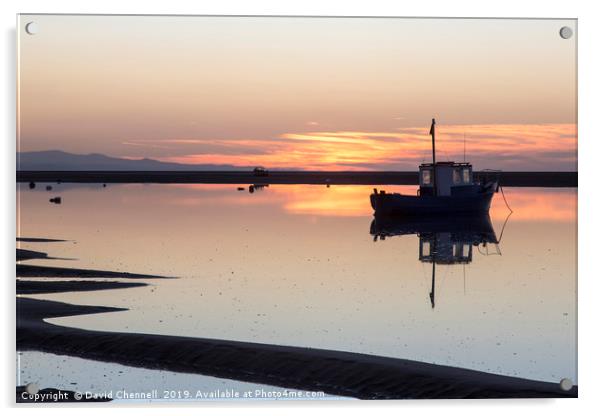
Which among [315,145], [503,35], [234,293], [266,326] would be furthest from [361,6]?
[234,293]

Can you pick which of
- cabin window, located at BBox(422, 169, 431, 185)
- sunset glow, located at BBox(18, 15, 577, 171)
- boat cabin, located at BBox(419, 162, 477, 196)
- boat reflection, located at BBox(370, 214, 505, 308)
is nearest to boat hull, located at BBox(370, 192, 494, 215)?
boat reflection, located at BBox(370, 214, 505, 308)

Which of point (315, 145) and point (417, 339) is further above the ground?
point (315, 145)

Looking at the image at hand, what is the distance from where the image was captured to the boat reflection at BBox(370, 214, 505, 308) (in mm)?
22656

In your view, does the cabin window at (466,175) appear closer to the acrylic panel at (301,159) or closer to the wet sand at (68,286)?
the acrylic panel at (301,159)

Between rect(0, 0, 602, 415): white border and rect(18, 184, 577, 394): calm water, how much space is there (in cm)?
24

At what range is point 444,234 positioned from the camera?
97.2 ft

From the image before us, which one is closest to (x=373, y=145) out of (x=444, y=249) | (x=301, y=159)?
(x=301, y=159)

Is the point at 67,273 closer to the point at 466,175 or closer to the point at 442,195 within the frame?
the point at 442,195

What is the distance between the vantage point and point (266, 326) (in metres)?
14.1

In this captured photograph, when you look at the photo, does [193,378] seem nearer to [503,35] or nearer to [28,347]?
[28,347]

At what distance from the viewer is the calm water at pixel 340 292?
12.6 meters

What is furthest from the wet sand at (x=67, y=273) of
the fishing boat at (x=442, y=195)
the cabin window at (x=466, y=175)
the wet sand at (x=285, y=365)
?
the cabin window at (x=466, y=175)

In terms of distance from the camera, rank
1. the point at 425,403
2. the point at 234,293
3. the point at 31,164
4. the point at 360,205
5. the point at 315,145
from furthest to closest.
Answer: the point at 360,205
the point at 234,293
the point at 315,145
the point at 31,164
the point at 425,403
